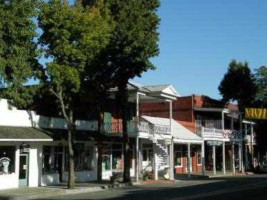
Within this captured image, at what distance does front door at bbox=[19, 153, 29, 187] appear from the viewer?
31.1 meters

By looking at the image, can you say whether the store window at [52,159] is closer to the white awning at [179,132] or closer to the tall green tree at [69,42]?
the tall green tree at [69,42]

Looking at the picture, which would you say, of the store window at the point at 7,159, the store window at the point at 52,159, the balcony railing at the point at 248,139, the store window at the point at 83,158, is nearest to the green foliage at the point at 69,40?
the store window at the point at 7,159

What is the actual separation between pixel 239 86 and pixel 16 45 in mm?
35489

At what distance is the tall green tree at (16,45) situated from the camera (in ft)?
84.5

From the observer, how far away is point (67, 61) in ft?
95.1

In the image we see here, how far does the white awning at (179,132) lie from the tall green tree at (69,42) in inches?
599

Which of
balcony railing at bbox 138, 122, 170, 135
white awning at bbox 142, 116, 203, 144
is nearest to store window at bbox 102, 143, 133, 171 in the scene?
balcony railing at bbox 138, 122, 170, 135

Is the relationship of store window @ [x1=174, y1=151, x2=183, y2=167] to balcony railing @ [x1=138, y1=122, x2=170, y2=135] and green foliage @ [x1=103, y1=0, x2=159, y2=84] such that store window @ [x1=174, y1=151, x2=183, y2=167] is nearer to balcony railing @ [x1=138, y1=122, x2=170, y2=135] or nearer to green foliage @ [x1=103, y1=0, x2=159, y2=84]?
balcony railing @ [x1=138, y1=122, x2=170, y2=135]

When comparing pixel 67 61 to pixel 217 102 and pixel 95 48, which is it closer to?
pixel 95 48

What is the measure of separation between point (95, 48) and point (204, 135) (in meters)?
22.7

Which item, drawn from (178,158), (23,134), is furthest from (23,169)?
(178,158)

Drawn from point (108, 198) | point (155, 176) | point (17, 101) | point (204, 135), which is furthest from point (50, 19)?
point (204, 135)

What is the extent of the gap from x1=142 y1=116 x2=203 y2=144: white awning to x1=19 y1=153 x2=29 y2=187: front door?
14798 millimetres

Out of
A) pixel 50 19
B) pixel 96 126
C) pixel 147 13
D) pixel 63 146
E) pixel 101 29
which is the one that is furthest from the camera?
pixel 96 126
